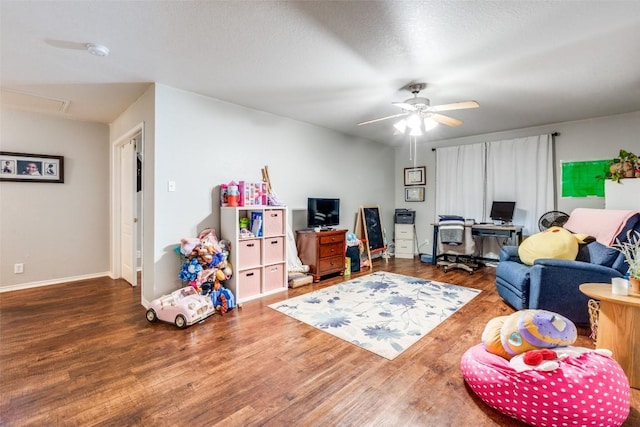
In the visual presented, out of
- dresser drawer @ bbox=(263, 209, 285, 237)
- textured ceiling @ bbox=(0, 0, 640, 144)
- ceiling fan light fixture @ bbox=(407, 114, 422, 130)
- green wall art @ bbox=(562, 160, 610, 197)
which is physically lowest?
dresser drawer @ bbox=(263, 209, 285, 237)

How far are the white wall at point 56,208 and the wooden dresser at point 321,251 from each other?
3.08 meters

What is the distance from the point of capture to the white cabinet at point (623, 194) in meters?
3.51

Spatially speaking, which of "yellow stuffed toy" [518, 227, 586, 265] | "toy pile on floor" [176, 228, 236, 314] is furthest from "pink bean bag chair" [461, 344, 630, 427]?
"toy pile on floor" [176, 228, 236, 314]

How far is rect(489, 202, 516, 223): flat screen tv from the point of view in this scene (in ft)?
15.4

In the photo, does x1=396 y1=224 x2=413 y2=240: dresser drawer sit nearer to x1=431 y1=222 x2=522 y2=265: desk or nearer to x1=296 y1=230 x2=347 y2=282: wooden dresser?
x1=431 y1=222 x2=522 y2=265: desk

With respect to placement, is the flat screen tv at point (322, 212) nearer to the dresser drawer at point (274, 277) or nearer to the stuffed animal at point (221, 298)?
the dresser drawer at point (274, 277)

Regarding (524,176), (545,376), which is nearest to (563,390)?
(545,376)

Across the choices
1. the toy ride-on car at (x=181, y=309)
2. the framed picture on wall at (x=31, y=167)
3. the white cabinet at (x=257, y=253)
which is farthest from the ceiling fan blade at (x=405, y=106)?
the framed picture on wall at (x=31, y=167)

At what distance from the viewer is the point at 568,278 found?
2609 millimetres

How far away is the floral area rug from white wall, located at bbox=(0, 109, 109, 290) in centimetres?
322

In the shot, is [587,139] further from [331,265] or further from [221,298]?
[221,298]

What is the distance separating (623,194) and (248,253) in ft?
15.3

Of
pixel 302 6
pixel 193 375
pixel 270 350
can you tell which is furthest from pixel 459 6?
pixel 193 375

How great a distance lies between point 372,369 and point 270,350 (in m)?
0.78
